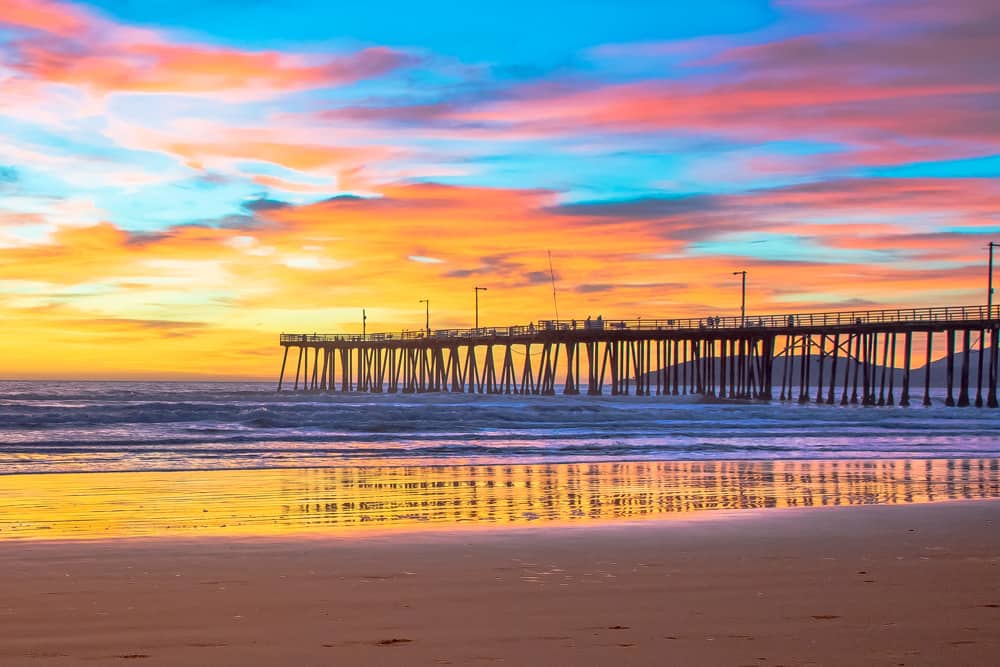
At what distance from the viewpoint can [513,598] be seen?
22.5 ft

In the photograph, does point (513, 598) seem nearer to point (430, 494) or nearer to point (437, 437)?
point (430, 494)

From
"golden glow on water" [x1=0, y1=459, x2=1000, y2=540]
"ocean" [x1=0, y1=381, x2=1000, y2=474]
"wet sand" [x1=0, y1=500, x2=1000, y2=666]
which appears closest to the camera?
"wet sand" [x1=0, y1=500, x2=1000, y2=666]

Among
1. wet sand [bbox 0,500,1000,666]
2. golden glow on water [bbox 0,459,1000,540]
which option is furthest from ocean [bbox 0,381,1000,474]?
wet sand [bbox 0,500,1000,666]

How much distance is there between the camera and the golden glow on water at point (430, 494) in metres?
10.6

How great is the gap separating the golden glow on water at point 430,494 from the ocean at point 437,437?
218 cm

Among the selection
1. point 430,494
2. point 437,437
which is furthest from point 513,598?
point 437,437

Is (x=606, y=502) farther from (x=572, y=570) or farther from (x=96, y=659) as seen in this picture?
(x=96, y=659)

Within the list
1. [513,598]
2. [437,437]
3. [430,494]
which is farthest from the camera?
[437,437]

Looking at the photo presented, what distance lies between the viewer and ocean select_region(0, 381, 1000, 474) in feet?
67.0

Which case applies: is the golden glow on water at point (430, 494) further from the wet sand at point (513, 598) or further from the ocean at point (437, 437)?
the ocean at point (437, 437)

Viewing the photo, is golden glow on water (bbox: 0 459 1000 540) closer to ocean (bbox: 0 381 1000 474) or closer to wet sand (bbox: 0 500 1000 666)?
wet sand (bbox: 0 500 1000 666)

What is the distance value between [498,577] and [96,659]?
2.99 meters

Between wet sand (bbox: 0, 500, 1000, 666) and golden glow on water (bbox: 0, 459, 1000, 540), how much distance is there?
3.31 feet

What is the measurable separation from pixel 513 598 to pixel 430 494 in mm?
6895
